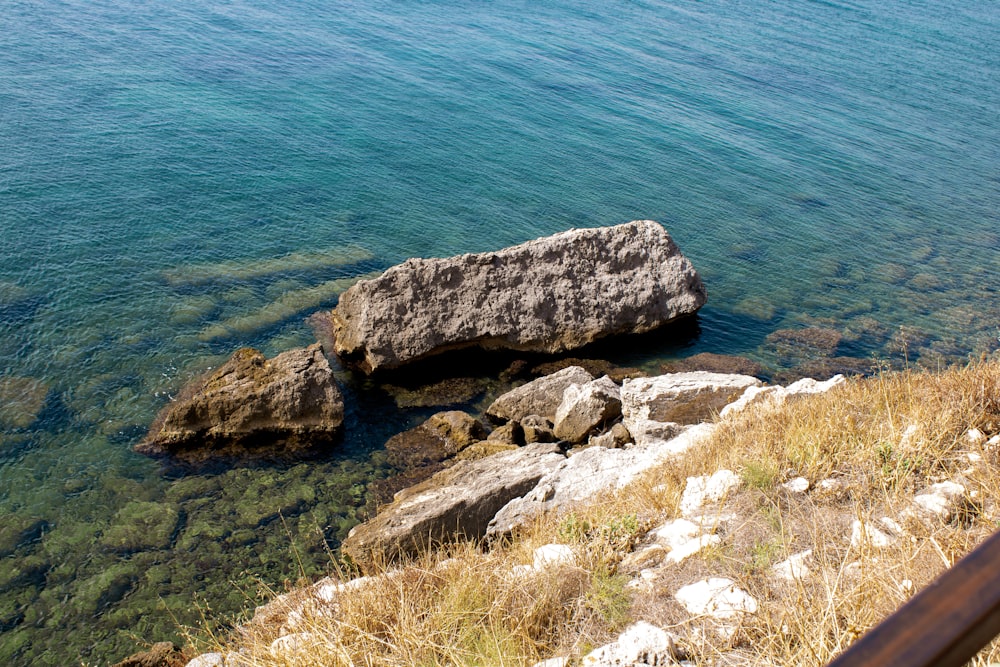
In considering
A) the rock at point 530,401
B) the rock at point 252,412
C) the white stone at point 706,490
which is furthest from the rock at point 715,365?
the white stone at point 706,490

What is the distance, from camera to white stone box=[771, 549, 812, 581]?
545cm

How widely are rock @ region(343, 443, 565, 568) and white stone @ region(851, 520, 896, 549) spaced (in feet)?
15.6

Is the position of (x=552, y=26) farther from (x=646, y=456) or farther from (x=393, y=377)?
(x=646, y=456)

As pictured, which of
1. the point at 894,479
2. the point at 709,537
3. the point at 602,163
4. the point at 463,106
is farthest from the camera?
the point at 463,106

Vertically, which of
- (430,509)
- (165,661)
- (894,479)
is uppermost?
(894,479)

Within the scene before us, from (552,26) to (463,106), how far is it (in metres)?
15.7

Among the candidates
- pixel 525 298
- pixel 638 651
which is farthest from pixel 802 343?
pixel 638 651

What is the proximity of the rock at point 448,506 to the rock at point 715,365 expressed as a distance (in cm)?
538

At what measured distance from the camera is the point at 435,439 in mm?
13156

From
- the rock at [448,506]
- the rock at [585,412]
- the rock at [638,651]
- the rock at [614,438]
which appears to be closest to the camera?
the rock at [638,651]

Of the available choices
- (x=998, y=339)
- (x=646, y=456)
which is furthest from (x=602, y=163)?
(x=646, y=456)

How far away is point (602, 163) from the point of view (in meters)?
27.1

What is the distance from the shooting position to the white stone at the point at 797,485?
6.89 m

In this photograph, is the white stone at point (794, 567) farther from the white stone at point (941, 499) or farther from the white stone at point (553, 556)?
the white stone at point (553, 556)
